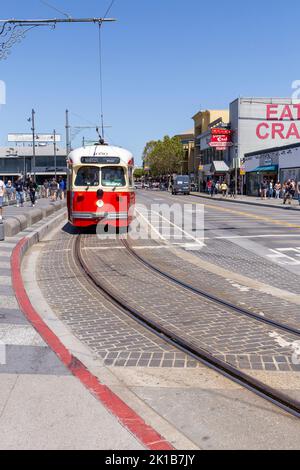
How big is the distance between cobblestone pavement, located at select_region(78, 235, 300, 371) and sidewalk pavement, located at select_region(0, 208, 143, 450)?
1758 millimetres

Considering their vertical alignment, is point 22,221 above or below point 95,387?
above

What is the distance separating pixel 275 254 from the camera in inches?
506

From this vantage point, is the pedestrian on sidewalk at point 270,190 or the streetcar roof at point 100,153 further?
the pedestrian on sidewalk at point 270,190

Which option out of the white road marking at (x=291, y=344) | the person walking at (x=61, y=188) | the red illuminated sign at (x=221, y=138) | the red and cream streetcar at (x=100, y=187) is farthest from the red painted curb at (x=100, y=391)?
the red illuminated sign at (x=221, y=138)

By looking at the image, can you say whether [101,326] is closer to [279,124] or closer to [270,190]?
[270,190]

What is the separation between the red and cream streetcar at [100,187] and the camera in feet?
55.5

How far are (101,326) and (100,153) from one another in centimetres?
1114

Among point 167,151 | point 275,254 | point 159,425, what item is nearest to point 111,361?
point 159,425

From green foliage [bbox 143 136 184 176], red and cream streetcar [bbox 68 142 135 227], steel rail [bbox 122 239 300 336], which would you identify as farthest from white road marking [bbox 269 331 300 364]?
green foliage [bbox 143 136 184 176]

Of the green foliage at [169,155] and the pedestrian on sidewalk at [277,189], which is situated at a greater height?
the green foliage at [169,155]

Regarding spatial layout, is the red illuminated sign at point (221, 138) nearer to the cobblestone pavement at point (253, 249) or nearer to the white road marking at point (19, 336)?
the cobblestone pavement at point (253, 249)

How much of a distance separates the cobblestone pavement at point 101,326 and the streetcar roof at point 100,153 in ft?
23.2

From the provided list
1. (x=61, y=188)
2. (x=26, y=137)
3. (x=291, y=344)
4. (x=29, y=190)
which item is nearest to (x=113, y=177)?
(x=291, y=344)

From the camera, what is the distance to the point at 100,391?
4527mm
